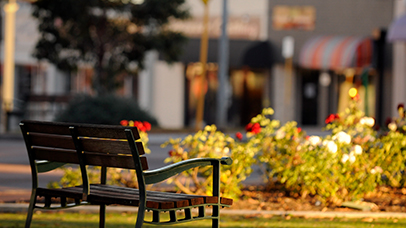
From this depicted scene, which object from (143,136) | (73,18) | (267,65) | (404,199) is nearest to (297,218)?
(404,199)

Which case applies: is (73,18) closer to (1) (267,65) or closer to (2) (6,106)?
(2) (6,106)

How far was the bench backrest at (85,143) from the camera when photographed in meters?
4.47

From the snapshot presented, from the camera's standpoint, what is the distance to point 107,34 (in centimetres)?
2147

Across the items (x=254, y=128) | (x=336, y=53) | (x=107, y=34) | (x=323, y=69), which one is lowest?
(x=254, y=128)

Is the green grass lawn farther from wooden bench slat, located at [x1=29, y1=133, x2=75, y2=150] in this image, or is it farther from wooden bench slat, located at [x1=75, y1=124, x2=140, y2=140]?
wooden bench slat, located at [x1=75, y1=124, x2=140, y2=140]

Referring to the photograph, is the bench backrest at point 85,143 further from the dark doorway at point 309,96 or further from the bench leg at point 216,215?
the dark doorway at point 309,96

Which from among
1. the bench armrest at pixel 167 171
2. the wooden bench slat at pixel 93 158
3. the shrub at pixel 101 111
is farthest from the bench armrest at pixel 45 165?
the shrub at pixel 101 111

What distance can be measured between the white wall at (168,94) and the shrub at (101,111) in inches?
252

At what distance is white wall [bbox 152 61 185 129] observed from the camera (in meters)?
27.4

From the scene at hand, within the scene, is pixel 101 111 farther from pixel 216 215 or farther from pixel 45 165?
pixel 216 215

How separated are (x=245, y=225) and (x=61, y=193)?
1793mm

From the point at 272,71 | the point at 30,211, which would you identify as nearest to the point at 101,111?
the point at 272,71

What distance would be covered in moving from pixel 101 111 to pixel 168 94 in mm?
7424

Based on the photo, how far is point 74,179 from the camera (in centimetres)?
717
